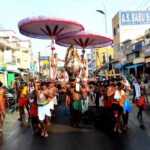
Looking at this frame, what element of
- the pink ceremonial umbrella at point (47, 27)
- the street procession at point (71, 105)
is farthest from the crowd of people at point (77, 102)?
the pink ceremonial umbrella at point (47, 27)

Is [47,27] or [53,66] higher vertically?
[47,27]

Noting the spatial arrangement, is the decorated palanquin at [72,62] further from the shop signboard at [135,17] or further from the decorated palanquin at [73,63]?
the shop signboard at [135,17]

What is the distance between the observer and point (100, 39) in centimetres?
2217

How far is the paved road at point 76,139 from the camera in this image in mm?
11453

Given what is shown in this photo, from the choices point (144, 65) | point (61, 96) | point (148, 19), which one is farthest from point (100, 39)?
point (148, 19)

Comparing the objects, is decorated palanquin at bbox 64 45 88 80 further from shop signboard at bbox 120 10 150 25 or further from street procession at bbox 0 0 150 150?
shop signboard at bbox 120 10 150 25

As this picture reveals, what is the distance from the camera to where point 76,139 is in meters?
12.9

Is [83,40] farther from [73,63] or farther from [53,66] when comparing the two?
[53,66]

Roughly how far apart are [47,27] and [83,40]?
9.75 ft

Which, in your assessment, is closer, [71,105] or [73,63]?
[71,105]

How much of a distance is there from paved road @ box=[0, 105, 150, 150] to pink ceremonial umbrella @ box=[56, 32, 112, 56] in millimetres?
5804

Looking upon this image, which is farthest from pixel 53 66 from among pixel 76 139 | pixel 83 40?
pixel 76 139

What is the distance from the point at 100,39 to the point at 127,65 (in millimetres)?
37201

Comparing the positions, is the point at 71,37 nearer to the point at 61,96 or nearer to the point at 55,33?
the point at 55,33
